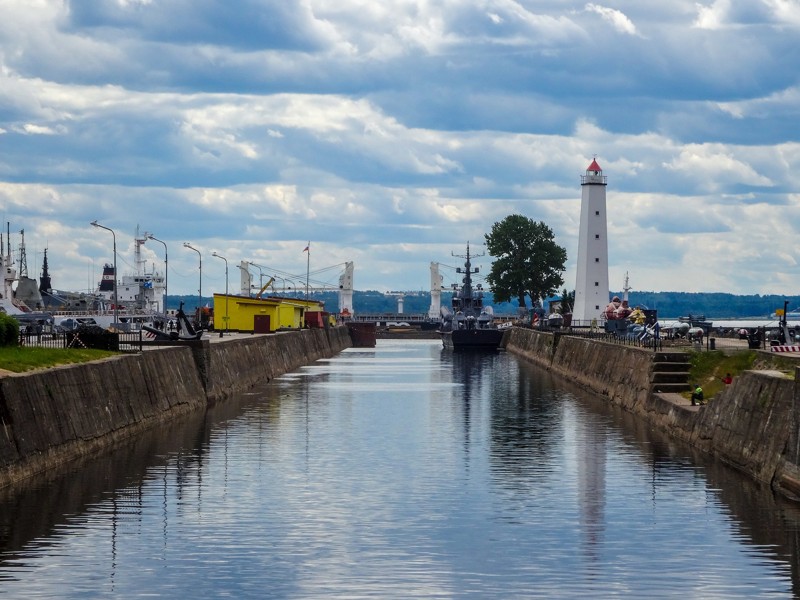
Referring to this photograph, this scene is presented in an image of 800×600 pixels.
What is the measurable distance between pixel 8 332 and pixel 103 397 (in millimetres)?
6326

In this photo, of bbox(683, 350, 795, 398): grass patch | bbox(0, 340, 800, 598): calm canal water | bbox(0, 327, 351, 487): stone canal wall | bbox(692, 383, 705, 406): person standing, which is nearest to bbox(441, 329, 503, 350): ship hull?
bbox(0, 327, 351, 487): stone canal wall

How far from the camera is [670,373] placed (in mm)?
61781

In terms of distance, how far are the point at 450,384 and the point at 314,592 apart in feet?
226

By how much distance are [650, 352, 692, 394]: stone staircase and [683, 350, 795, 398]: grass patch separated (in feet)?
1.25

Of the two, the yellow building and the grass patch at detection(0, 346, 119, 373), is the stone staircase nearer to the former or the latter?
the grass patch at detection(0, 346, 119, 373)

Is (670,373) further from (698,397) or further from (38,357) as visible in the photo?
(38,357)

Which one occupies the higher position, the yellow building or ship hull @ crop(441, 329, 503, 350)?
the yellow building

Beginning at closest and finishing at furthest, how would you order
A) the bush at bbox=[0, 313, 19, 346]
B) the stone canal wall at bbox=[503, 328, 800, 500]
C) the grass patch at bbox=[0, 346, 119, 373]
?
the stone canal wall at bbox=[503, 328, 800, 500] → the grass patch at bbox=[0, 346, 119, 373] → the bush at bbox=[0, 313, 19, 346]

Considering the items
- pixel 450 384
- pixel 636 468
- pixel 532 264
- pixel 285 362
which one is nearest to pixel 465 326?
pixel 532 264

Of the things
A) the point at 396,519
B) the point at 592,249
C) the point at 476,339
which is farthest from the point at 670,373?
the point at 476,339

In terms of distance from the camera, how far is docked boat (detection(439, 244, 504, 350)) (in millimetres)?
163750

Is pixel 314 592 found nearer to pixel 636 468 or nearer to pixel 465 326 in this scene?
pixel 636 468

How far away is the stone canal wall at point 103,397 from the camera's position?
3756cm

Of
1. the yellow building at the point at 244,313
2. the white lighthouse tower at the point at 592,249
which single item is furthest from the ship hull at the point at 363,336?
the yellow building at the point at 244,313
